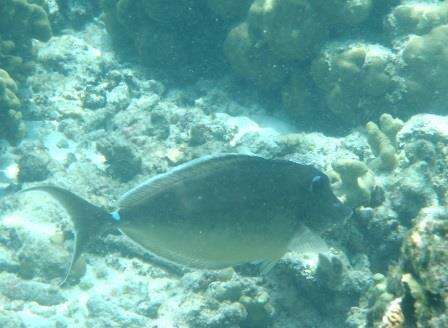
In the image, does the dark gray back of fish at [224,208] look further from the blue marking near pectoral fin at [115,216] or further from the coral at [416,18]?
the coral at [416,18]

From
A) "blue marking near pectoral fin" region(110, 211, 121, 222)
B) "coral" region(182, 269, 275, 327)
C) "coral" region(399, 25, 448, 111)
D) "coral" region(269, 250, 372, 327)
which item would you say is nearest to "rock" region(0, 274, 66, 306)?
"coral" region(182, 269, 275, 327)

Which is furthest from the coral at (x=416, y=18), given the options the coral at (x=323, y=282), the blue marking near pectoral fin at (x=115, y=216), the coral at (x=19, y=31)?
the coral at (x=19, y=31)

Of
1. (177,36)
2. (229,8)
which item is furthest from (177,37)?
(229,8)

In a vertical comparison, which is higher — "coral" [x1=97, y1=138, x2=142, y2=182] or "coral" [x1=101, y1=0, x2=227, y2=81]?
"coral" [x1=101, y1=0, x2=227, y2=81]

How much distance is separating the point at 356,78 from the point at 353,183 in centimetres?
245

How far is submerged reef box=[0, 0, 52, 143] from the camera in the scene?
Answer: 22.6 ft

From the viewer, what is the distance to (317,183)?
122 inches

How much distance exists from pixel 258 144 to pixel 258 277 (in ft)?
5.95

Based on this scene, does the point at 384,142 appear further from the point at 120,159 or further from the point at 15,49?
the point at 15,49

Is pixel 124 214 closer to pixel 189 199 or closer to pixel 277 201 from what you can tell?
pixel 189 199

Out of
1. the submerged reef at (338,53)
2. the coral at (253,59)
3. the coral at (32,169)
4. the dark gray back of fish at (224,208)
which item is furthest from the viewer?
the coral at (253,59)

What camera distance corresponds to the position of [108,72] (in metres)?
8.64

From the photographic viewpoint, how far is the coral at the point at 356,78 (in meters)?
6.46

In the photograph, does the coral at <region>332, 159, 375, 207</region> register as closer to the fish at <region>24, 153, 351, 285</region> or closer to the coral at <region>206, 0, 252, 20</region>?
the fish at <region>24, 153, 351, 285</region>
